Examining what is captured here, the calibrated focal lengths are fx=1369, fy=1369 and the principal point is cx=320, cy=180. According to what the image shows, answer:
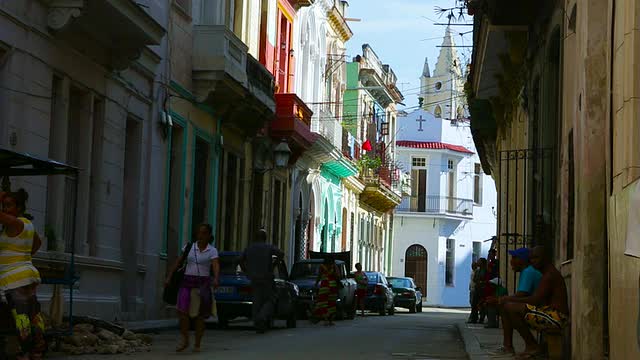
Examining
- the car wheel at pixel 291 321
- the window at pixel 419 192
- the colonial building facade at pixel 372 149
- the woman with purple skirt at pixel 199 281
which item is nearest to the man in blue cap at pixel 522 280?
the woman with purple skirt at pixel 199 281

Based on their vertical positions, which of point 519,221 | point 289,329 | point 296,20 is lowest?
point 289,329

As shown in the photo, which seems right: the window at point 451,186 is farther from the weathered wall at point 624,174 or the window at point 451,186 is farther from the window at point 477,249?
the weathered wall at point 624,174

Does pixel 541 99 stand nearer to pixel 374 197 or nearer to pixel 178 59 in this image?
pixel 178 59

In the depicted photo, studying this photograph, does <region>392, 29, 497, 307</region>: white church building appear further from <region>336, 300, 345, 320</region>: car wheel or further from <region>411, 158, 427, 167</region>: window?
<region>336, 300, 345, 320</region>: car wheel

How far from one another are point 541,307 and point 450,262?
66.1 m

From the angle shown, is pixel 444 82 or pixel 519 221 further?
pixel 444 82

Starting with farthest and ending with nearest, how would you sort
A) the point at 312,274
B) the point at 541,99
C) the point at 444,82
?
the point at 444,82, the point at 312,274, the point at 541,99

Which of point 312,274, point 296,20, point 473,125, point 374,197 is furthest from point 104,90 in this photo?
point 374,197

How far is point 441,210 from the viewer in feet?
264

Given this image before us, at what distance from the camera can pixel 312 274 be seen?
3366 cm

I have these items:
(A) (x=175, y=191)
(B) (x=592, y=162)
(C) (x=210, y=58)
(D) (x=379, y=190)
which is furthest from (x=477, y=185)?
(B) (x=592, y=162)

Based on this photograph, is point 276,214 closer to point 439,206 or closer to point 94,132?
point 94,132

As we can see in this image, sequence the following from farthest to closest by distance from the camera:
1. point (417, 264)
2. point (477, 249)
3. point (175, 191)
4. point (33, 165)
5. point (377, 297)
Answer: point (477, 249), point (417, 264), point (377, 297), point (175, 191), point (33, 165)

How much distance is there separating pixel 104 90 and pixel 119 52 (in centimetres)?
69
